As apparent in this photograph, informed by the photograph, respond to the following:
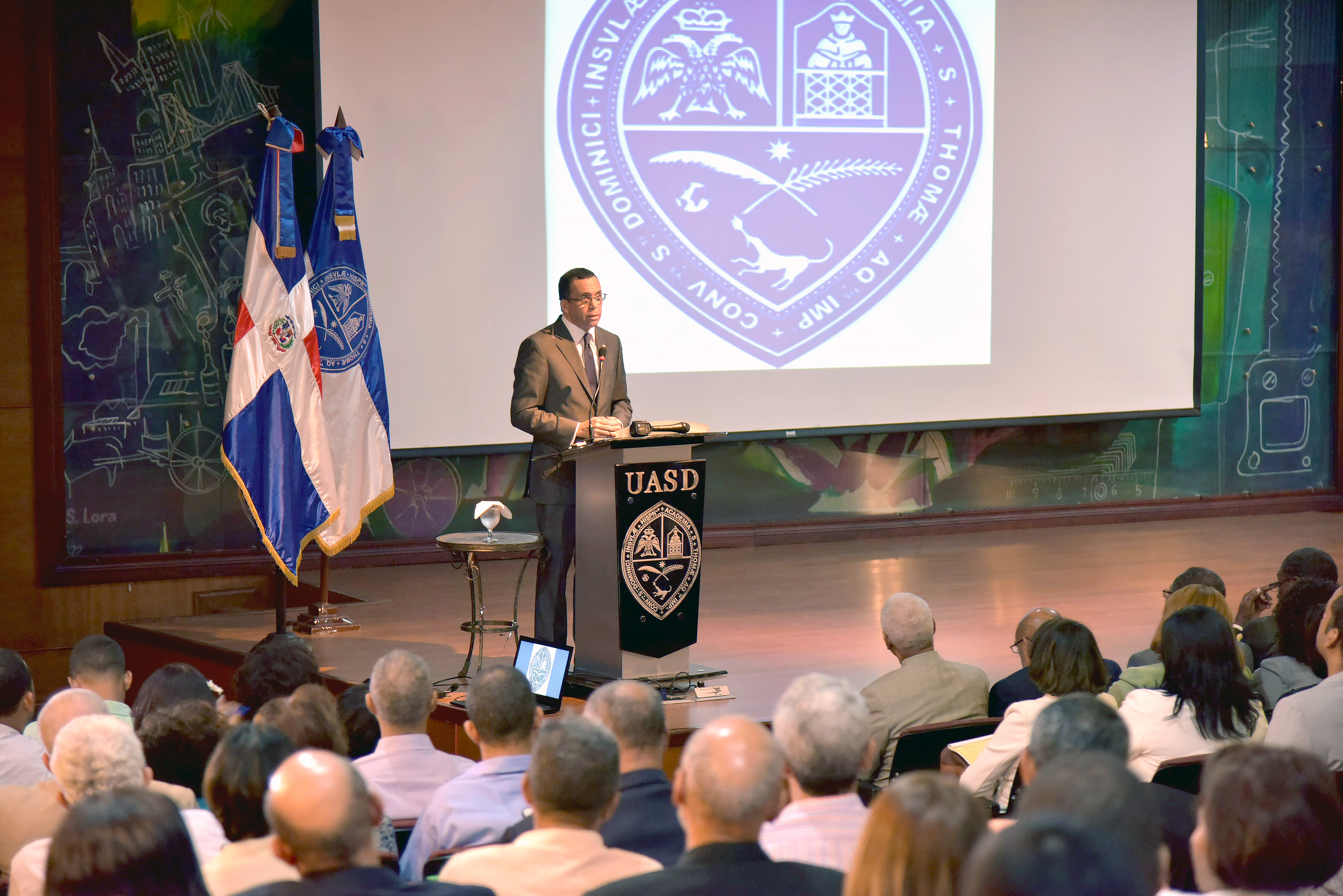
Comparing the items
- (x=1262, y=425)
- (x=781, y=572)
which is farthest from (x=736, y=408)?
(x=1262, y=425)

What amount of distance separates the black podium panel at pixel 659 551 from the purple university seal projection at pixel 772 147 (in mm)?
3109

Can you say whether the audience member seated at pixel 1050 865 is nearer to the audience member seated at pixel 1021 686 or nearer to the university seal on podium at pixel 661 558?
the audience member seated at pixel 1021 686

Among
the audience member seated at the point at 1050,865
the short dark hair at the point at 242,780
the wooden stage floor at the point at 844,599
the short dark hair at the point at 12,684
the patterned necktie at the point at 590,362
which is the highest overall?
the patterned necktie at the point at 590,362

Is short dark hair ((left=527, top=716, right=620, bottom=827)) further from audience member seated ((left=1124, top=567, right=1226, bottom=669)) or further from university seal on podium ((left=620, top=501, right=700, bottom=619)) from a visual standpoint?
university seal on podium ((left=620, top=501, right=700, bottom=619))

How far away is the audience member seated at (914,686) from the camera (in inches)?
159

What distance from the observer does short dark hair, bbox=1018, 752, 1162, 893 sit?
1942 mm

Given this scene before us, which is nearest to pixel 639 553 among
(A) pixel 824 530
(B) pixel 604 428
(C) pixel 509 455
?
(B) pixel 604 428

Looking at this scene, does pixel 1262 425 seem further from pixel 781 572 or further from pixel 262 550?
pixel 262 550

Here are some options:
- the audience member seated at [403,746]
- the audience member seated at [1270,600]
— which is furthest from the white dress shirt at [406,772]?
the audience member seated at [1270,600]

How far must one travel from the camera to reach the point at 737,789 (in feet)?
7.27

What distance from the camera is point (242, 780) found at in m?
2.46

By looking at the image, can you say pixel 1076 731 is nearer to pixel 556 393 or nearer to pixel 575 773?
pixel 575 773

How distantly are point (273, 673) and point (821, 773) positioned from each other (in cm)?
190

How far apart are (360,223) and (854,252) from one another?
104 inches
